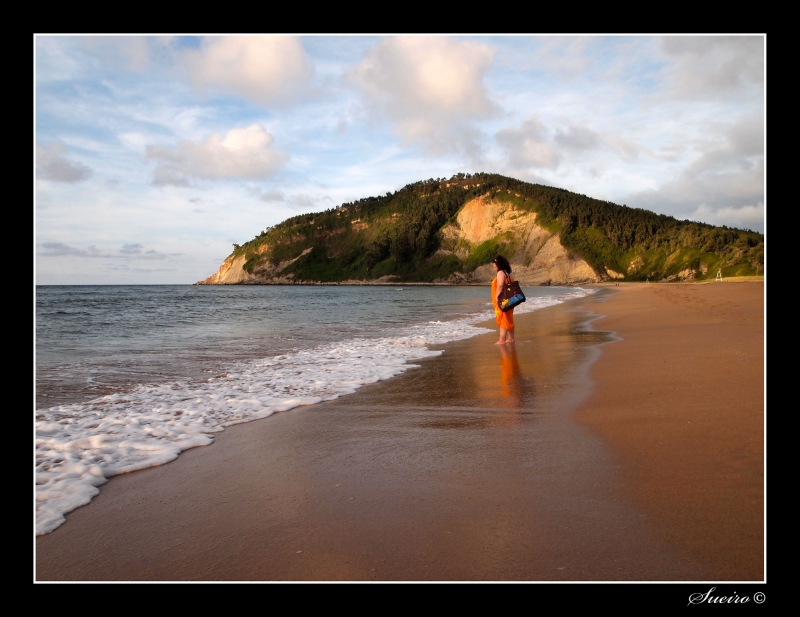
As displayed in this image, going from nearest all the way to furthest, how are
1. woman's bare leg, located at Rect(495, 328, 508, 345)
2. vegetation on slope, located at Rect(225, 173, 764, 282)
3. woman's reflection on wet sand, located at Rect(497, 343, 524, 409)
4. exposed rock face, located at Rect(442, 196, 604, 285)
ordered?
woman's reflection on wet sand, located at Rect(497, 343, 524, 409)
woman's bare leg, located at Rect(495, 328, 508, 345)
vegetation on slope, located at Rect(225, 173, 764, 282)
exposed rock face, located at Rect(442, 196, 604, 285)

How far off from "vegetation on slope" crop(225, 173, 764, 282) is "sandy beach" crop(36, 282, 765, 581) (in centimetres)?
7434

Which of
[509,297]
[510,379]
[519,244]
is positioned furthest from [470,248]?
[510,379]

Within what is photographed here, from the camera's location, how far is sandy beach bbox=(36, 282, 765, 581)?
7.44 feet

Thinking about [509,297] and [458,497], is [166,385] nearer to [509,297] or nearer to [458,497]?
[458,497]

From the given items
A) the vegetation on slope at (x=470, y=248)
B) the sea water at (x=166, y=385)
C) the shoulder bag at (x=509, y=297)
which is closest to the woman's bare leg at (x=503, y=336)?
the shoulder bag at (x=509, y=297)

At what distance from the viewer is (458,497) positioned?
2.91 meters

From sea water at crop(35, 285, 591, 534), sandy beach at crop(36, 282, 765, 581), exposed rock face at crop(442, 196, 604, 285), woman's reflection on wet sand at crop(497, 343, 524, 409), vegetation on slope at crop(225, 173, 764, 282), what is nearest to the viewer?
sandy beach at crop(36, 282, 765, 581)

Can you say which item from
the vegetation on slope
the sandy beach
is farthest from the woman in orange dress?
the vegetation on slope

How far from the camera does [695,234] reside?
87312 millimetres

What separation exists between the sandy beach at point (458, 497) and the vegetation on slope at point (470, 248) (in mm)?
74341

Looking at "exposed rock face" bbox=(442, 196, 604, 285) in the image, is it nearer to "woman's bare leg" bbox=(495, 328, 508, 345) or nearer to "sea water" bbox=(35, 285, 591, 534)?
"woman's bare leg" bbox=(495, 328, 508, 345)

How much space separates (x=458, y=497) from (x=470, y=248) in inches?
4461

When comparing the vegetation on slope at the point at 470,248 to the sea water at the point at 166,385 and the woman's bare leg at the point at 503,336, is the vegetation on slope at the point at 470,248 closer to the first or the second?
the woman's bare leg at the point at 503,336
